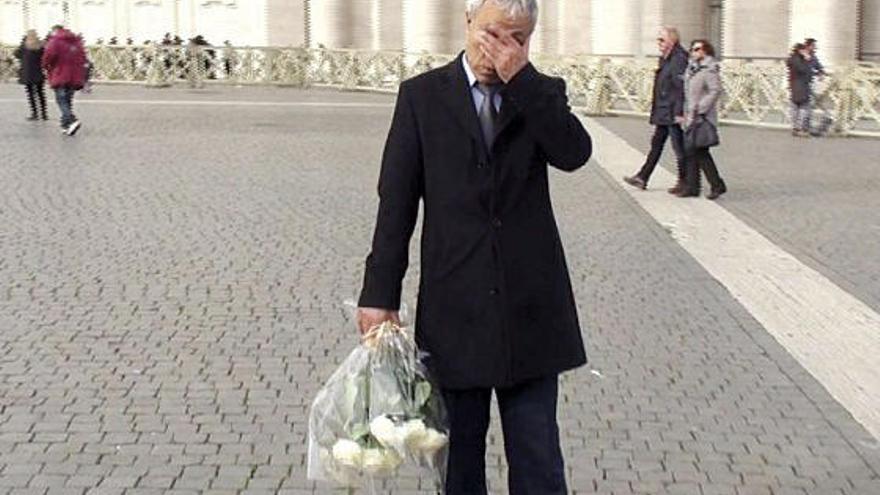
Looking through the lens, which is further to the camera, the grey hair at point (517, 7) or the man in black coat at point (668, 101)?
the man in black coat at point (668, 101)

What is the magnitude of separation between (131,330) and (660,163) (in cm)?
1063

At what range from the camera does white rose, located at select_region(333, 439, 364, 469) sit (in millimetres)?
4141

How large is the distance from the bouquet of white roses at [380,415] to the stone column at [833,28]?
72.8ft

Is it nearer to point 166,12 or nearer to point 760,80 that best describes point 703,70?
point 760,80

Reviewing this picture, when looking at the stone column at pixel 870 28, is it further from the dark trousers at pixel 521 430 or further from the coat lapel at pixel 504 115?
the coat lapel at pixel 504 115

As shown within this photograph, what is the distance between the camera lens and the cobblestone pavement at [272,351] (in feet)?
18.7

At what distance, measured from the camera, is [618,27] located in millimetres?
28828

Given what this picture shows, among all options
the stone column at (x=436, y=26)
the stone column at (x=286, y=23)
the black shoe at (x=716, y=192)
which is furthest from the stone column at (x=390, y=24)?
the black shoe at (x=716, y=192)

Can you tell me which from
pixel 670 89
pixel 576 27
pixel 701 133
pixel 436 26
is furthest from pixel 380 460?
pixel 436 26

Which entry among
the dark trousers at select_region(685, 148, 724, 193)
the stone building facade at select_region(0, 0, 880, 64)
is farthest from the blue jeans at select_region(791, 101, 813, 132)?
the dark trousers at select_region(685, 148, 724, 193)

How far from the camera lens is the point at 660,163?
695 inches

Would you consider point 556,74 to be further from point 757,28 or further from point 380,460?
point 380,460

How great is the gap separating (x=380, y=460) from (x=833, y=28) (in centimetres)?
2284

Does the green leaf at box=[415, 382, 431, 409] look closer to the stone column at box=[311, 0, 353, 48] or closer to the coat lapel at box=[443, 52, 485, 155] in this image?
the coat lapel at box=[443, 52, 485, 155]
